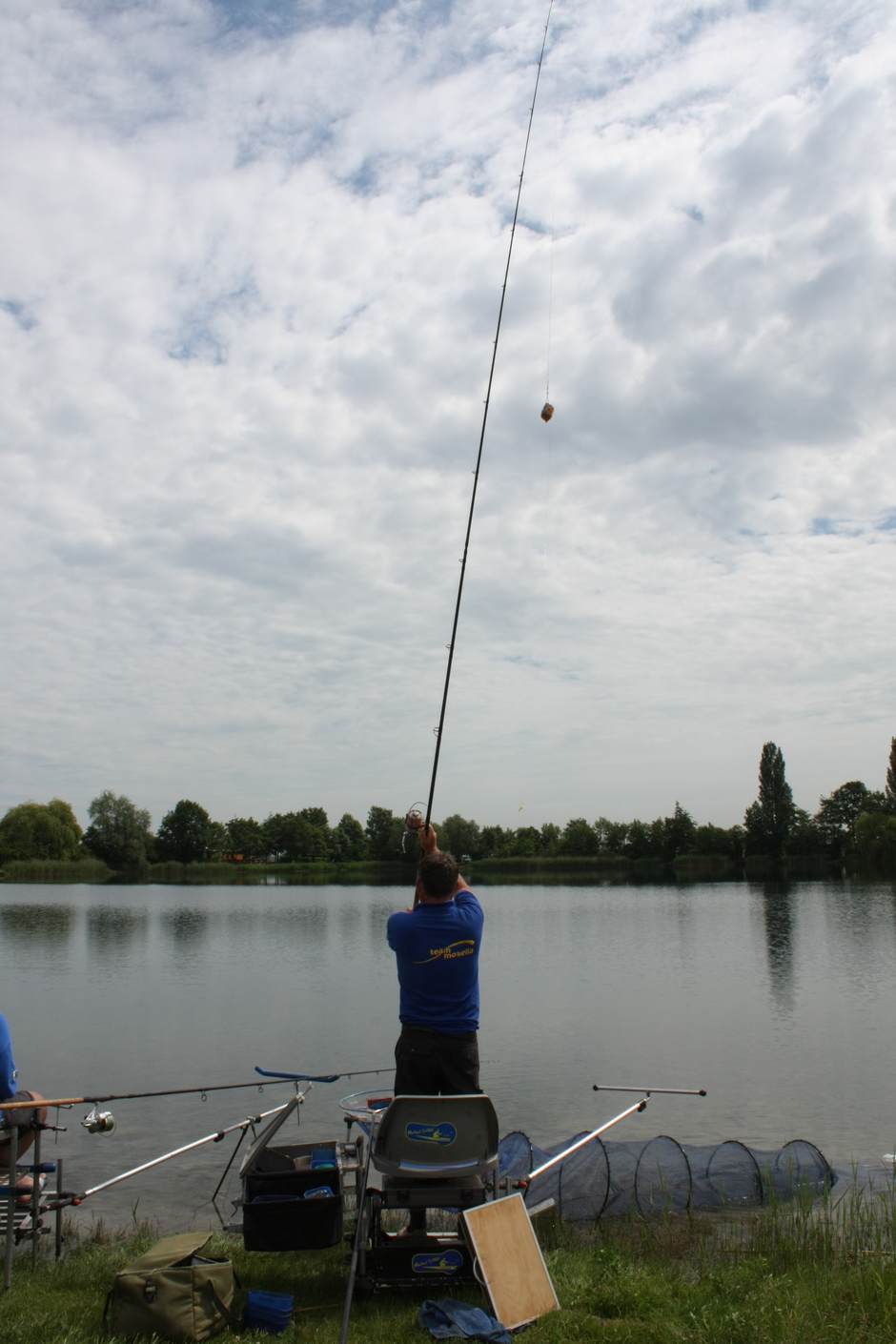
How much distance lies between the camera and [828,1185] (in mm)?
6926

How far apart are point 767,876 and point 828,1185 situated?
206 feet

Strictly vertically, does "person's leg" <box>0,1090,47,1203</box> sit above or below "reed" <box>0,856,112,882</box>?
above

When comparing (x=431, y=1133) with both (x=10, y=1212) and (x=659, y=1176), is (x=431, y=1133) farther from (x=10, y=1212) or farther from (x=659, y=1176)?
(x=659, y=1176)

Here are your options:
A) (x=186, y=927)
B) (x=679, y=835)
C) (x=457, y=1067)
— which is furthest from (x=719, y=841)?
(x=457, y=1067)

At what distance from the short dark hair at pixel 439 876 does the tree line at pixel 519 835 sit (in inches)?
2662

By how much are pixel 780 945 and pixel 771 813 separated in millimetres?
57472

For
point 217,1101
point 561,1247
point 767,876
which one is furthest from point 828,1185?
point 767,876

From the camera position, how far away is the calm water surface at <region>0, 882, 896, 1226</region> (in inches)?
383

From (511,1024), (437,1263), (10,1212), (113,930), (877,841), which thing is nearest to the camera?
(437,1263)

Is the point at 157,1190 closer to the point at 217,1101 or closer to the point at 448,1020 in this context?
the point at 217,1101

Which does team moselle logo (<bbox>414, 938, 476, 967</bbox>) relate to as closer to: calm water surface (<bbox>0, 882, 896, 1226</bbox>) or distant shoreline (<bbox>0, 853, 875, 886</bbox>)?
calm water surface (<bbox>0, 882, 896, 1226</bbox>)

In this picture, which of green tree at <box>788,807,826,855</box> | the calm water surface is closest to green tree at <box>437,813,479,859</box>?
green tree at <box>788,807,826,855</box>

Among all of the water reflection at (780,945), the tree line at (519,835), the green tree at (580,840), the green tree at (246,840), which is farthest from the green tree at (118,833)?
the water reflection at (780,945)

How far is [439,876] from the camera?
469 centimetres
